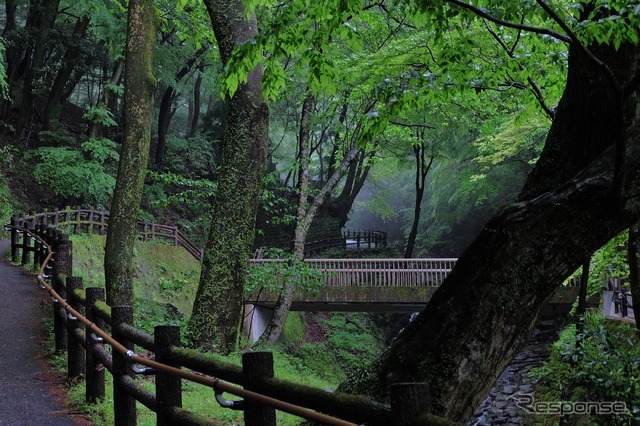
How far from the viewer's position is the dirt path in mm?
5668

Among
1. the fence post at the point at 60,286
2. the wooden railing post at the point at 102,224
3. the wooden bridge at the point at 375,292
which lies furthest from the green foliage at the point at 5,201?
the fence post at the point at 60,286

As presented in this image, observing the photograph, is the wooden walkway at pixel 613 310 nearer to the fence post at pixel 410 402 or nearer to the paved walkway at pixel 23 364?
the paved walkway at pixel 23 364

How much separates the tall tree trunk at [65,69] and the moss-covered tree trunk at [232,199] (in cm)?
1959

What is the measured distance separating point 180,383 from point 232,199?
6054 millimetres

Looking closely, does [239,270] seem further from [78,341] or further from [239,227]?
[78,341]

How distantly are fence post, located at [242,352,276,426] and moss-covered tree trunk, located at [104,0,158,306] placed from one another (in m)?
7.67

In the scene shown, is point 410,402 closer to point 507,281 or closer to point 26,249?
point 507,281

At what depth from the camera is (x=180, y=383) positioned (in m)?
4.07

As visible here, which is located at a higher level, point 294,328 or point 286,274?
point 286,274

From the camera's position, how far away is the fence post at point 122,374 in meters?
4.93

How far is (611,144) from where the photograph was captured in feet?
15.3

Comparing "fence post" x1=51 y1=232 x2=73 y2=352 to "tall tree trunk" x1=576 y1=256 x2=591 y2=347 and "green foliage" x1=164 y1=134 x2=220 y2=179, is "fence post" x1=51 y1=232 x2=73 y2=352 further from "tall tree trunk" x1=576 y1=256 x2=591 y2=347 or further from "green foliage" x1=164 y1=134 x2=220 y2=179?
"green foliage" x1=164 y1=134 x2=220 y2=179

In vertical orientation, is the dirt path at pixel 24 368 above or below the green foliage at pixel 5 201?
below

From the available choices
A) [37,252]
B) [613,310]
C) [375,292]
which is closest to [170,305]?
[37,252]
